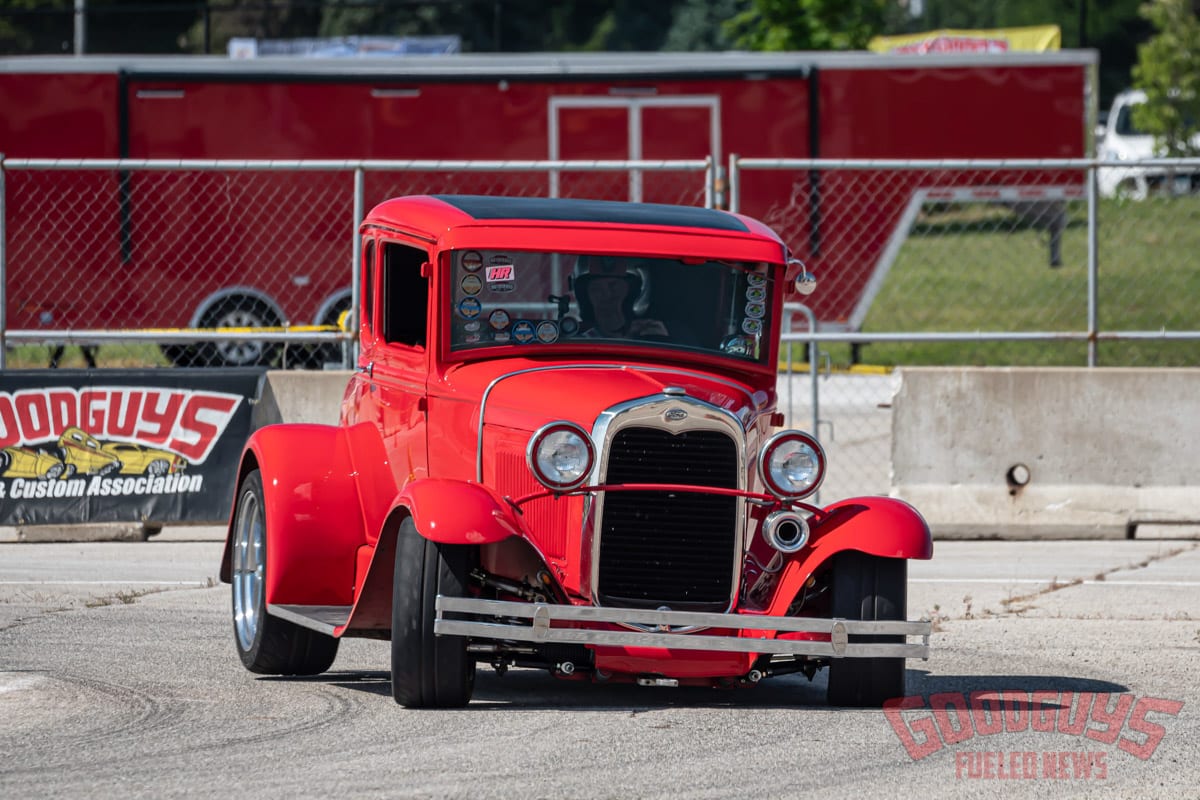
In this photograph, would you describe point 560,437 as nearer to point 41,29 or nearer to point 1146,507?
point 1146,507

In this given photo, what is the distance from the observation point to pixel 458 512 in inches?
263

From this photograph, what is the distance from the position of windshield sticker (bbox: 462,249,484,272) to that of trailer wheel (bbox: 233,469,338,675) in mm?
1264

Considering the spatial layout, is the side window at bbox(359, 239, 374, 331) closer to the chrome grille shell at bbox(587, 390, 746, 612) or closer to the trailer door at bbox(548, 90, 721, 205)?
the chrome grille shell at bbox(587, 390, 746, 612)

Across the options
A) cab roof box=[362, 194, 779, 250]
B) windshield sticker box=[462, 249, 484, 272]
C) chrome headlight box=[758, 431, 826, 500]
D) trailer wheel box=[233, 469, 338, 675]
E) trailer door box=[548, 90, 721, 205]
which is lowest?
trailer wheel box=[233, 469, 338, 675]

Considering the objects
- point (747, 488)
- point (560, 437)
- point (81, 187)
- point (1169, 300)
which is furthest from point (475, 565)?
point (1169, 300)

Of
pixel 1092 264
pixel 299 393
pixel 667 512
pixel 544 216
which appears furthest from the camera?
pixel 1092 264

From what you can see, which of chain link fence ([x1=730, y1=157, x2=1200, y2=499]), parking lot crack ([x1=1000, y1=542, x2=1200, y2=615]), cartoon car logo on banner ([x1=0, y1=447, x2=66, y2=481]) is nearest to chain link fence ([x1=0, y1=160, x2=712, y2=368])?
chain link fence ([x1=730, y1=157, x2=1200, y2=499])

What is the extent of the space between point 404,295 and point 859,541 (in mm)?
2276

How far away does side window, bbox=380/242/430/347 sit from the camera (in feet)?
25.7

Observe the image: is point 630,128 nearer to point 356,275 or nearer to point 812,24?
point 356,275

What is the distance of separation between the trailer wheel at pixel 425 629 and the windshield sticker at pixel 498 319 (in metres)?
1.11

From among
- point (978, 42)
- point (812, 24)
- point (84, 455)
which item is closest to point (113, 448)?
point (84, 455)

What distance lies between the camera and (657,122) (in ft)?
61.7

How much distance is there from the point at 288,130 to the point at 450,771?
13.6m
